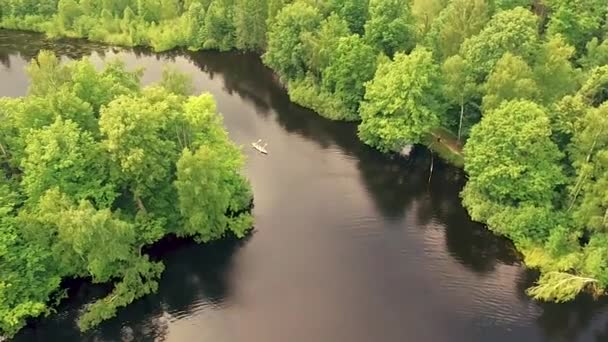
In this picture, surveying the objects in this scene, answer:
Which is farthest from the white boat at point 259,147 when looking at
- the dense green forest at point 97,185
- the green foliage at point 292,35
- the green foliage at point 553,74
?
the green foliage at point 553,74

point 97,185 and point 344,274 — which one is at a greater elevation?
point 97,185

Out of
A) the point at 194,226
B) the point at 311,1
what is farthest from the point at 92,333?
the point at 311,1

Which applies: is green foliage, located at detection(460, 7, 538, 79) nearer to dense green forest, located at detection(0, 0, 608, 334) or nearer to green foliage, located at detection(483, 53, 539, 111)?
dense green forest, located at detection(0, 0, 608, 334)

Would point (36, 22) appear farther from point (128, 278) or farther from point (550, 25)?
point (550, 25)

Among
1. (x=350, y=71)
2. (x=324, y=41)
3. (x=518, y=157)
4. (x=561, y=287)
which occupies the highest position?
(x=324, y=41)

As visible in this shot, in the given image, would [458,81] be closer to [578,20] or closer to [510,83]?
[510,83]

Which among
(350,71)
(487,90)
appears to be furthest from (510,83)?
(350,71)

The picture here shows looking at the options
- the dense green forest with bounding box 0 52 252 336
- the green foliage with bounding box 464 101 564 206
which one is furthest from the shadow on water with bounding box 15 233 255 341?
the green foliage with bounding box 464 101 564 206
